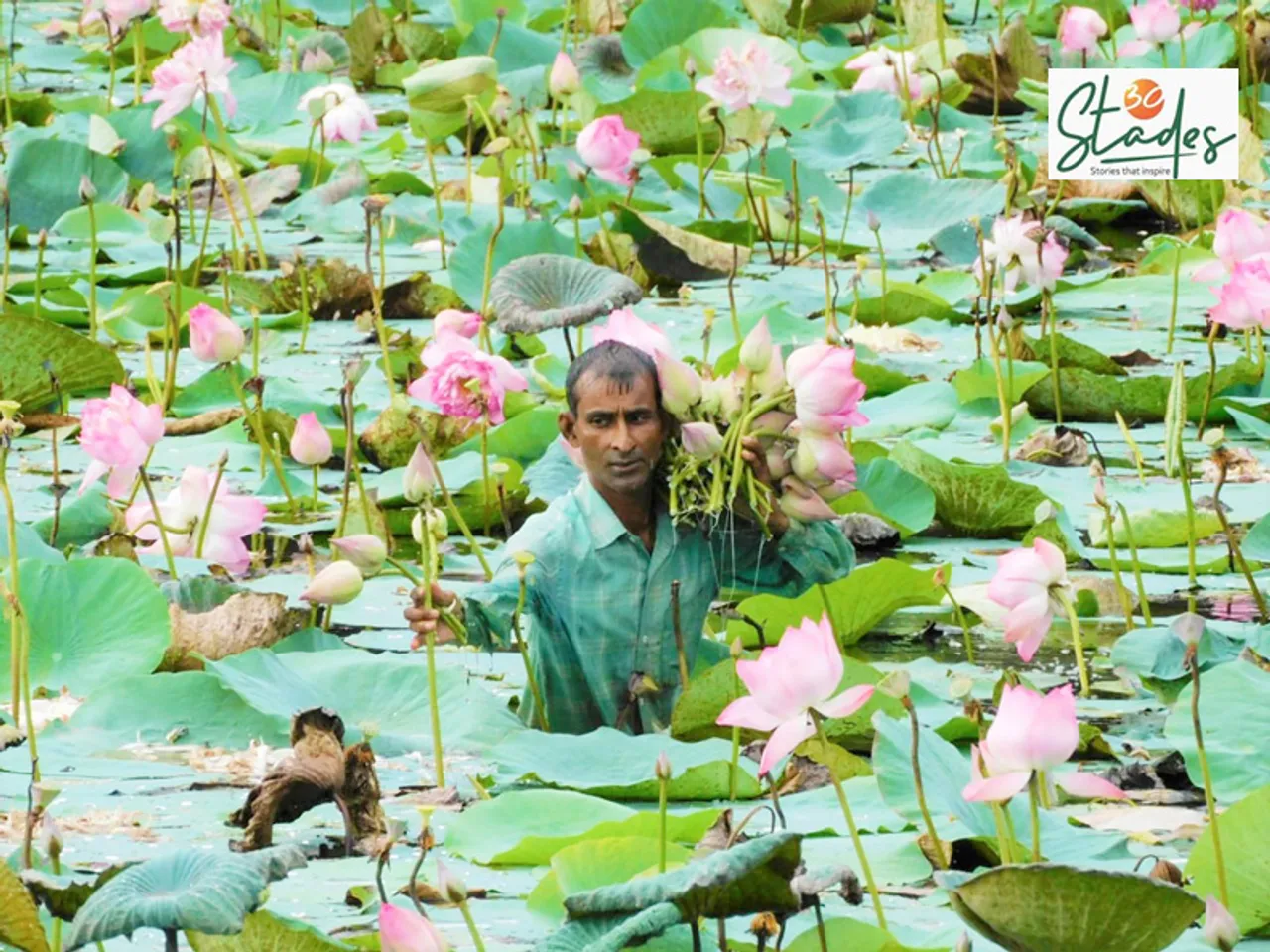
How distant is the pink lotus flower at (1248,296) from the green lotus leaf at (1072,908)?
1.78 metres

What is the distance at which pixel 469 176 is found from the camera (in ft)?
18.8

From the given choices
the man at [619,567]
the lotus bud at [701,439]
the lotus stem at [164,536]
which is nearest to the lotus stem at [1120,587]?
the man at [619,567]

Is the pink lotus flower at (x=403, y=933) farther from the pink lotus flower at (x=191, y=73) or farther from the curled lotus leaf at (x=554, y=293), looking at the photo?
the pink lotus flower at (x=191, y=73)

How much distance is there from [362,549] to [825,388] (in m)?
0.49

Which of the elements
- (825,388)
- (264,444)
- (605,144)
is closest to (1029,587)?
(825,388)

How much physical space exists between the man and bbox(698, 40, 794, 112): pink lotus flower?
2650 mm

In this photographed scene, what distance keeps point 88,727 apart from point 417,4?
668 centimetres

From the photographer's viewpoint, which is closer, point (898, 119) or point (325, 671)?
point (325, 671)

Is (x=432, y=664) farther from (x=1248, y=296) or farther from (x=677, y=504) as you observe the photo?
(x=1248, y=296)

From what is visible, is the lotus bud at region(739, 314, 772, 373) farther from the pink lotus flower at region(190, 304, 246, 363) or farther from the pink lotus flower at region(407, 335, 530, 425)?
the pink lotus flower at region(190, 304, 246, 363)

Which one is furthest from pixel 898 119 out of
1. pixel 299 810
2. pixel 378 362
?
pixel 299 810

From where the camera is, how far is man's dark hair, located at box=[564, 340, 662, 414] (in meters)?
2.48

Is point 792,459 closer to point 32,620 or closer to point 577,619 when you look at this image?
point 577,619

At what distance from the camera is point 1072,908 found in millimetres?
1569
